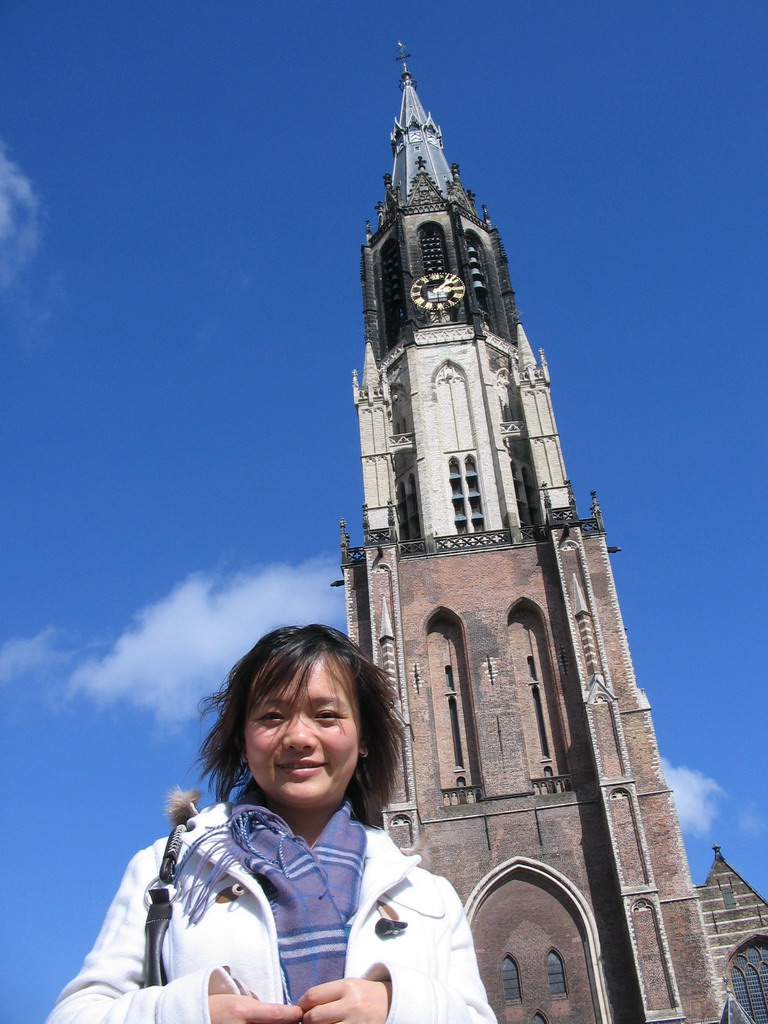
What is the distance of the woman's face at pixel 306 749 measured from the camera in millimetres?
2629

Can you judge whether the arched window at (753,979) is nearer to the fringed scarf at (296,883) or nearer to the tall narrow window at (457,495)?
the tall narrow window at (457,495)

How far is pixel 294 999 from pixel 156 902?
421mm

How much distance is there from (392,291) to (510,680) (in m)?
18.5

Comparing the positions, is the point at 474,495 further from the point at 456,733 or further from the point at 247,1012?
the point at 247,1012

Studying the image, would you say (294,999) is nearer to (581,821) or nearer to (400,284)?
(581,821)

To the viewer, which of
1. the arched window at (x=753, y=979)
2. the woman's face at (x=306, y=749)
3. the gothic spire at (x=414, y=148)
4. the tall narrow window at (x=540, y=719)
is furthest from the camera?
the gothic spire at (x=414, y=148)

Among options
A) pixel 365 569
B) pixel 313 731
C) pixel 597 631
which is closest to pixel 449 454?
pixel 365 569

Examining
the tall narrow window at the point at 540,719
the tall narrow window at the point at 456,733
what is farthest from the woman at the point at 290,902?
the tall narrow window at the point at 540,719

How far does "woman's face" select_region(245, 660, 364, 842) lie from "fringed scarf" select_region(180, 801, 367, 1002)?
0.42ft

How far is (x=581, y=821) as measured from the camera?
23.0 metres

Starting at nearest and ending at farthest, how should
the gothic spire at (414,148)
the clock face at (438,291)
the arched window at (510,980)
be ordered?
1. the arched window at (510,980)
2. the clock face at (438,291)
3. the gothic spire at (414,148)

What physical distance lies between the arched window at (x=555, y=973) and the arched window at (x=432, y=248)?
2509 centimetres

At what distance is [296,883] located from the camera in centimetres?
233

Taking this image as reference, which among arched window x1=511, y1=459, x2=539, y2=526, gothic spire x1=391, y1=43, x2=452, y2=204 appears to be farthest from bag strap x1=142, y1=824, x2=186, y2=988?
gothic spire x1=391, y1=43, x2=452, y2=204
